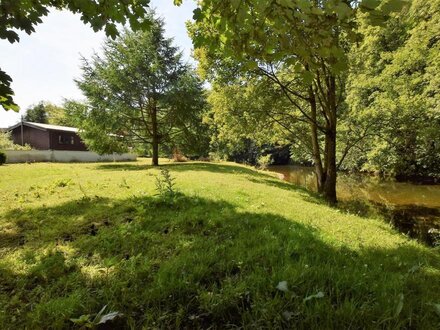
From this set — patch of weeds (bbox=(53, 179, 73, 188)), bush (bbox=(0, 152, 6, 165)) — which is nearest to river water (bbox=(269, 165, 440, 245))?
patch of weeds (bbox=(53, 179, 73, 188))

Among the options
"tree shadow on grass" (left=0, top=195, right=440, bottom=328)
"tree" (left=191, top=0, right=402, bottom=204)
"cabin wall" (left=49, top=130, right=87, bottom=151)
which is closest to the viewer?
"tree" (left=191, top=0, right=402, bottom=204)

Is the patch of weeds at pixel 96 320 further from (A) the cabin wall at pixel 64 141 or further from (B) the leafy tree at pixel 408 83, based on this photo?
(A) the cabin wall at pixel 64 141

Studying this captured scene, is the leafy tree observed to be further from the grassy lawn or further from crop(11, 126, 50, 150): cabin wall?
crop(11, 126, 50, 150): cabin wall

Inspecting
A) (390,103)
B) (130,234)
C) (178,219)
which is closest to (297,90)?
(390,103)

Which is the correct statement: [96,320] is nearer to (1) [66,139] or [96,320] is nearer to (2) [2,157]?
(2) [2,157]

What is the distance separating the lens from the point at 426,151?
74.1ft

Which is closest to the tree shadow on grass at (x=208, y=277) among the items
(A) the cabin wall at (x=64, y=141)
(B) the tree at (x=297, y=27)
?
A: (B) the tree at (x=297, y=27)

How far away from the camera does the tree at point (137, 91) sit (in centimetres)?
2361

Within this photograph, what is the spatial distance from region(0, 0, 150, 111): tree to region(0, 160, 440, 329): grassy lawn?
2.21m

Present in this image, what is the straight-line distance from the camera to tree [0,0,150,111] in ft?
10.00

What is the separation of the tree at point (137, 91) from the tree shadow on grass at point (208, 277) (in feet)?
64.9

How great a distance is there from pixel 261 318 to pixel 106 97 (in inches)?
974

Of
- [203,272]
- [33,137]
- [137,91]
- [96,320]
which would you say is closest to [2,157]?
[137,91]

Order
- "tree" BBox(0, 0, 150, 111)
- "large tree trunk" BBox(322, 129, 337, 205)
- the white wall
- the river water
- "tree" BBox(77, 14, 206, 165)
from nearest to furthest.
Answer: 1. "tree" BBox(0, 0, 150, 111)
2. the river water
3. "large tree trunk" BBox(322, 129, 337, 205)
4. "tree" BBox(77, 14, 206, 165)
5. the white wall
